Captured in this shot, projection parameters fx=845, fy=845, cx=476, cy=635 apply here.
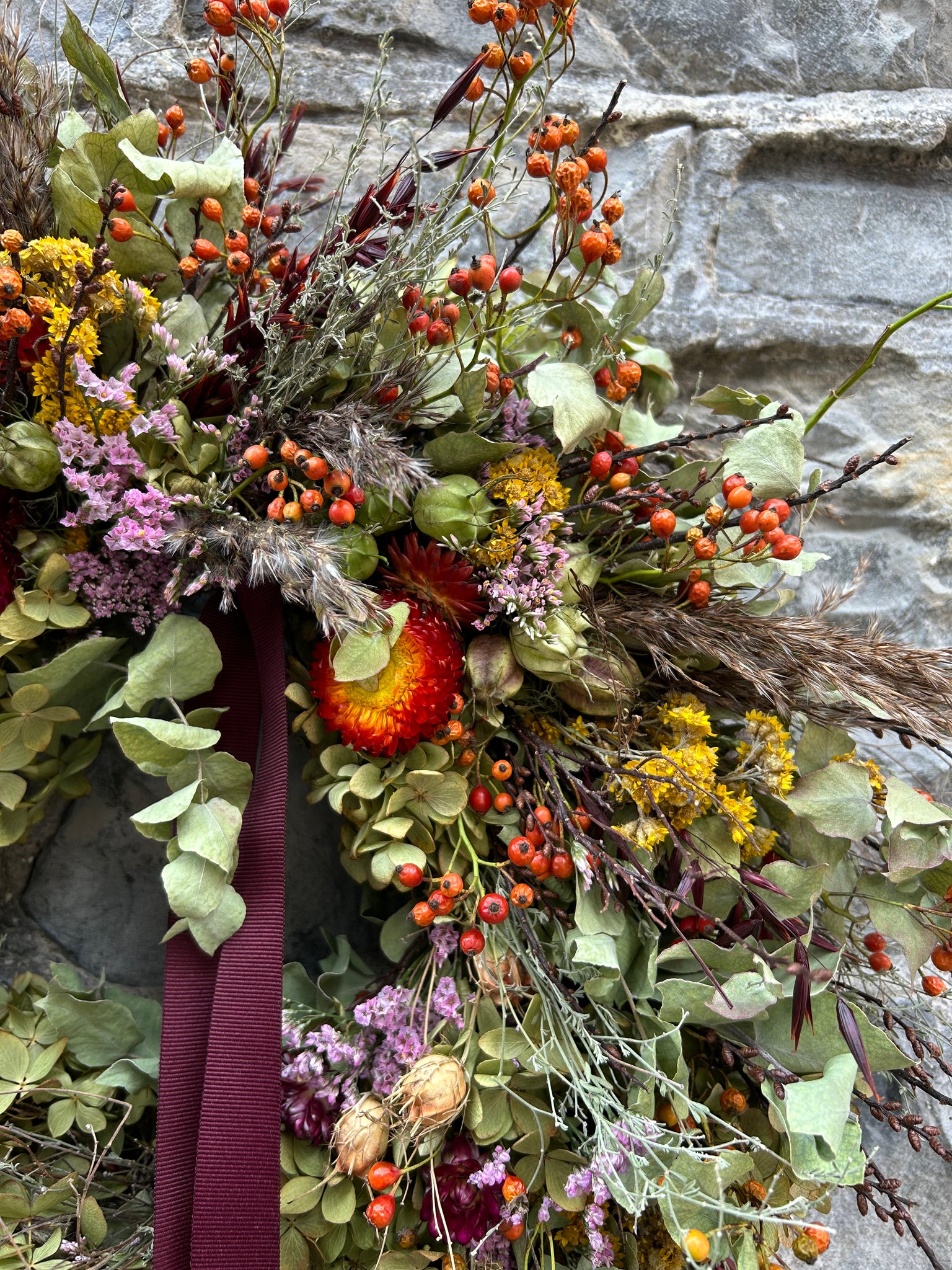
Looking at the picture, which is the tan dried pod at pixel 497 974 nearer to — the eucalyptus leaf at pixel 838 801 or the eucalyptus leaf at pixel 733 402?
the eucalyptus leaf at pixel 838 801

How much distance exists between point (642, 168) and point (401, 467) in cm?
69

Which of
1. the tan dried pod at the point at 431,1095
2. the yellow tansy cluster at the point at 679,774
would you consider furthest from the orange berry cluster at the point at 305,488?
the tan dried pod at the point at 431,1095

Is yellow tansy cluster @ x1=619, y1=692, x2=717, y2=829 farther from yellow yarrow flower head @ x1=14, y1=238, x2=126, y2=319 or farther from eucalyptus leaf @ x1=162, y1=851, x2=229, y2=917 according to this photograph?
yellow yarrow flower head @ x1=14, y1=238, x2=126, y2=319

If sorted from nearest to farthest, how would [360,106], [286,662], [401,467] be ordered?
[401,467], [286,662], [360,106]

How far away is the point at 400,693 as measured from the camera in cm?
75

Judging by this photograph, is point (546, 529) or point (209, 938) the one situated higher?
point (546, 529)

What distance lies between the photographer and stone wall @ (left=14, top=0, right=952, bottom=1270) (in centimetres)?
105

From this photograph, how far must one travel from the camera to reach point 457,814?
2.56ft

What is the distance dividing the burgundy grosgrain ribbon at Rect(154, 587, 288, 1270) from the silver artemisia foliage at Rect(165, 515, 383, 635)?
7 cm

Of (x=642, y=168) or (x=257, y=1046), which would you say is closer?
(x=257, y=1046)

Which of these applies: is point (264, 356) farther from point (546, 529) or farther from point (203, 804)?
point (203, 804)

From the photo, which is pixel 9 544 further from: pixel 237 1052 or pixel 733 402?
pixel 733 402

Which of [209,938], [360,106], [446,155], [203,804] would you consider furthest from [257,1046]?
[360,106]

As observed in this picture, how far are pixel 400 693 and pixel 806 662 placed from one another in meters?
0.38
